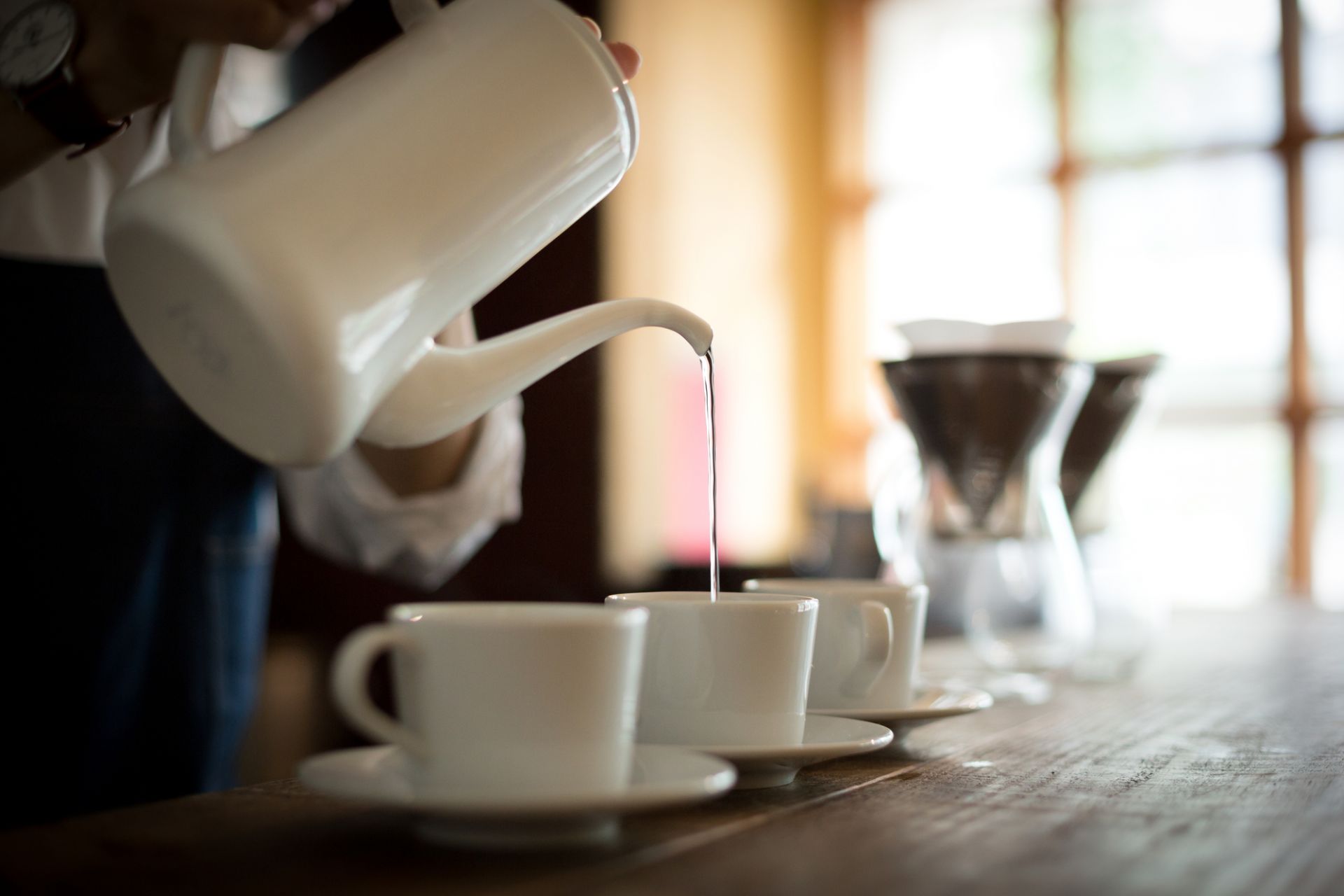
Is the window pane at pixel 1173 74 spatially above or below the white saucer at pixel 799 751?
above

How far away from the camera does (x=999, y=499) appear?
3.38ft

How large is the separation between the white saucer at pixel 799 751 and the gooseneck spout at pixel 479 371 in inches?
7.2

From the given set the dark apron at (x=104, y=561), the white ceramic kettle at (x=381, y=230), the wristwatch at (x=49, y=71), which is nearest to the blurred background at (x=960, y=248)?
the dark apron at (x=104, y=561)

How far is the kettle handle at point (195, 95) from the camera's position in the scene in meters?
0.47

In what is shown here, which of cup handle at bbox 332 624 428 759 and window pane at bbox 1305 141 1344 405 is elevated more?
window pane at bbox 1305 141 1344 405

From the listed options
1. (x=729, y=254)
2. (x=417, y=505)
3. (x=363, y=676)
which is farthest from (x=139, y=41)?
(x=729, y=254)

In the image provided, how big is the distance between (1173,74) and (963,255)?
101 cm

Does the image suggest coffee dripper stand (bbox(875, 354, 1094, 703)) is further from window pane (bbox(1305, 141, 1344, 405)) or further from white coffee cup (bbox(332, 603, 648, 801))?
window pane (bbox(1305, 141, 1344, 405))

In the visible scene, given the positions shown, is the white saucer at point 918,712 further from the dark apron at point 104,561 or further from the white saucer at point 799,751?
the dark apron at point 104,561

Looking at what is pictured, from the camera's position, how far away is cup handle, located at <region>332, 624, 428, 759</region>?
1.45 ft

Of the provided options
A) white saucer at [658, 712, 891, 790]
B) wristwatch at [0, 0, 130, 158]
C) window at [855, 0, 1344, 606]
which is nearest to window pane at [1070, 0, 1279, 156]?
window at [855, 0, 1344, 606]

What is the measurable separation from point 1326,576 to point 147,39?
Result: 4.73 m

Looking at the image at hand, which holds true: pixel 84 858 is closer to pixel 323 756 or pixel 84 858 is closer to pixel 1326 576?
pixel 323 756

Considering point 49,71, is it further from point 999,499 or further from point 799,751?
point 999,499
